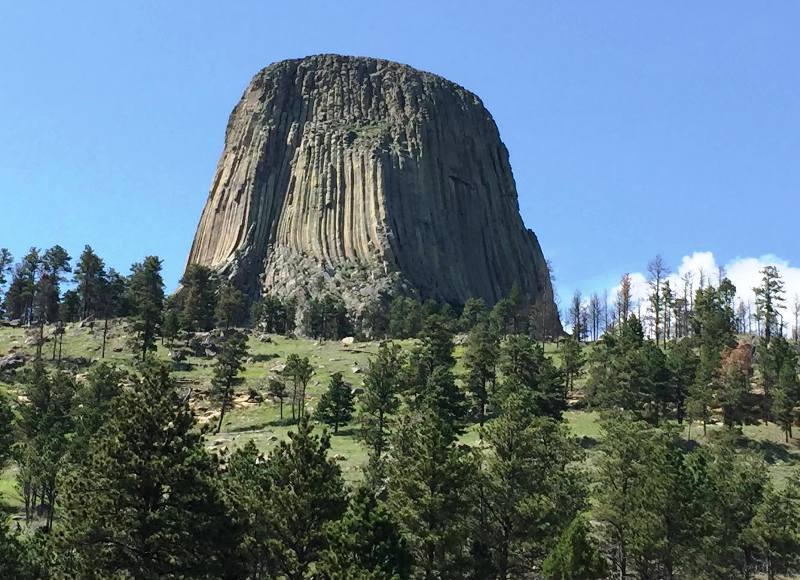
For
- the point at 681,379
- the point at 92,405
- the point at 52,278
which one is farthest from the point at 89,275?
the point at 681,379

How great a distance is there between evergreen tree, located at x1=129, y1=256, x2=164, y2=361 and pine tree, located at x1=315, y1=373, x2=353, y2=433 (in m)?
30.9

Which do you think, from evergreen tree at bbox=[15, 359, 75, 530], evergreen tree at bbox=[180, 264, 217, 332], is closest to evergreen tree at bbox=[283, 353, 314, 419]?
evergreen tree at bbox=[15, 359, 75, 530]

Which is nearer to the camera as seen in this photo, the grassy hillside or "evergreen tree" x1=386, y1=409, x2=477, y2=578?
"evergreen tree" x1=386, y1=409, x2=477, y2=578

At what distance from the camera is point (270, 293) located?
15512 cm

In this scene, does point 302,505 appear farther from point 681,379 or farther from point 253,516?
point 681,379

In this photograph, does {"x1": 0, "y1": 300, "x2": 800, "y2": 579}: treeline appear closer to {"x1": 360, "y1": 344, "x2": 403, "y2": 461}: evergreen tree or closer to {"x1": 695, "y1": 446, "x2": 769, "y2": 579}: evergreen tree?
{"x1": 695, "y1": 446, "x2": 769, "y2": 579}: evergreen tree

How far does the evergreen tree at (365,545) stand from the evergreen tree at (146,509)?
3676 mm

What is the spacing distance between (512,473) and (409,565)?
7.62 meters

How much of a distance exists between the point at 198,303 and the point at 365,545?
90224 millimetres

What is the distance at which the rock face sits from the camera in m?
162

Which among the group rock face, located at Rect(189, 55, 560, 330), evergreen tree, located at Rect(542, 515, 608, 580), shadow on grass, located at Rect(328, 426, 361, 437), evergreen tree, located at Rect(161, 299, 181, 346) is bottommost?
evergreen tree, located at Rect(542, 515, 608, 580)

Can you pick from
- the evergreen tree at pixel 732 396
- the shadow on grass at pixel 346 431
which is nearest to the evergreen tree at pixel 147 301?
the shadow on grass at pixel 346 431

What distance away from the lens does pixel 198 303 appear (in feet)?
376

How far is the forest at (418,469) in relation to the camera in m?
27.5
